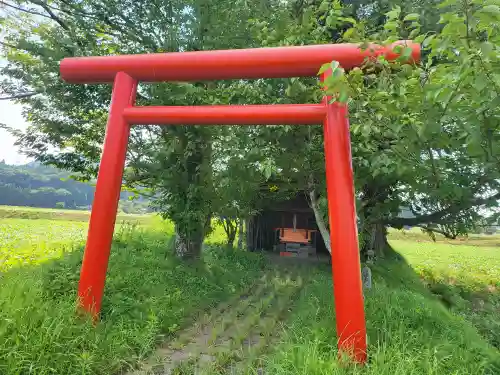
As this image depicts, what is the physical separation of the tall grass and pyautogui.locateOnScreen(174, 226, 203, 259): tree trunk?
0.28 meters

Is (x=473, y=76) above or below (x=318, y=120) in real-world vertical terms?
below

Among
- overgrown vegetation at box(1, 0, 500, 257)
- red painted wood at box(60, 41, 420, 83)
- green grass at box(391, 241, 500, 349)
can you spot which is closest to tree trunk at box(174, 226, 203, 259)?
overgrown vegetation at box(1, 0, 500, 257)

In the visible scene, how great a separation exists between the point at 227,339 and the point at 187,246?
3.51m

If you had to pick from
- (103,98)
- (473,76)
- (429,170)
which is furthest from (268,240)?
(473,76)

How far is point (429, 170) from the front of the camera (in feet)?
9.22

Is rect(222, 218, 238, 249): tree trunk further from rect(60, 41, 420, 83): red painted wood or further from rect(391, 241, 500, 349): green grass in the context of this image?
rect(60, 41, 420, 83): red painted wood

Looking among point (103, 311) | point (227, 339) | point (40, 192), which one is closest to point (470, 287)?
point (227, 339)

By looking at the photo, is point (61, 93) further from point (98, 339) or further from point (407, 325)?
point (407, 325)

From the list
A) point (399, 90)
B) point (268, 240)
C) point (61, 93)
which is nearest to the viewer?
point (399, 90)

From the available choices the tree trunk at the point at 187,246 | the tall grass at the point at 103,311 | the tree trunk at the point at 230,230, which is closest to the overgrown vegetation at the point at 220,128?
the tree trunk at the point at 187,246

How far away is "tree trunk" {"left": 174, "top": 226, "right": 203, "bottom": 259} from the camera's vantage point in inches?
304

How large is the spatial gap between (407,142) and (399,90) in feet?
1.71

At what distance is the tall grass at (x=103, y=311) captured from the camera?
3104 millimetres

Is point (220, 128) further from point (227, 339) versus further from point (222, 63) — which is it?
point (227, 339)
